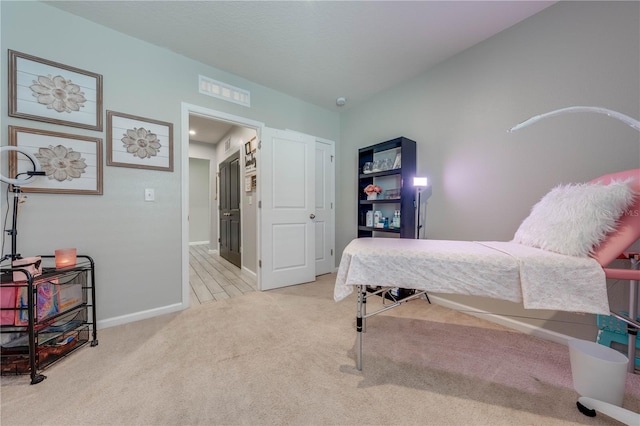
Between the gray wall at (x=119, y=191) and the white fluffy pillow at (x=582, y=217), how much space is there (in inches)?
116

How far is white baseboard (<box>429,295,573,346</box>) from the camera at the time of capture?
1.77 metres

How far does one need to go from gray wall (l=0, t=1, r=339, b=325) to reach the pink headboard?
122 inches

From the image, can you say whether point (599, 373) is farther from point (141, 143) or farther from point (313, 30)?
point (141, 143)

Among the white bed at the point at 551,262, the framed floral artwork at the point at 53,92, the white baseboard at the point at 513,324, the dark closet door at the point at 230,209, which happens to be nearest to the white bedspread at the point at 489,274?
the white bed at the point at 551,262

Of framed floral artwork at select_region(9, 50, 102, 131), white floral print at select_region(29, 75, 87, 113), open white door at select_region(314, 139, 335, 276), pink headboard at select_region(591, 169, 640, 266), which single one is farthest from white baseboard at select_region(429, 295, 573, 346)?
white floral print at select_region(29, 75, 87, 113)

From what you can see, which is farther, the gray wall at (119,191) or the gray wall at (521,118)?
the gray wall at (119,191)

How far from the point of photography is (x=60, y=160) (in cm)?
181

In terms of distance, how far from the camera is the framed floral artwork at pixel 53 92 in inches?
65.9

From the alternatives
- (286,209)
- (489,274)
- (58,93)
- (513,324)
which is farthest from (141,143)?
(513,324)

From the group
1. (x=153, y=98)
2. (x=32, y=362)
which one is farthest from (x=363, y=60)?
(x=32, y=362)

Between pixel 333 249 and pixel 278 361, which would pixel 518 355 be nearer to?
pixel 278 361

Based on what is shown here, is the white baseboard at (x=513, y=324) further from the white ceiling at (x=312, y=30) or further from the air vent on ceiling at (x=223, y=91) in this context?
the air vent on ceiling at (x=223, y=91)

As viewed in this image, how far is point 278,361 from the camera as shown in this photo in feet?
5.03

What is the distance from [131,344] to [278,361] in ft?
3.83
